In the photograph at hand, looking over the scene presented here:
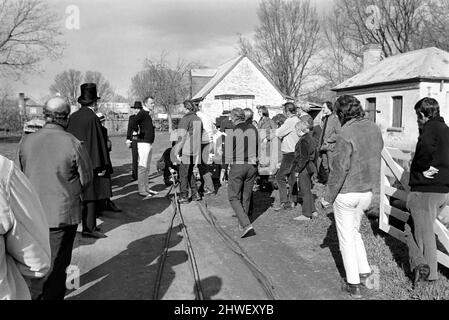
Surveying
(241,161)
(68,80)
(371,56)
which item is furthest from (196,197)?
(68,80)

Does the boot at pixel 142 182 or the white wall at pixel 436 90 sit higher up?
the white wall at pixel 436 90

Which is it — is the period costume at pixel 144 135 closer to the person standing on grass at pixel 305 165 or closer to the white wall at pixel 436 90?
the person standing on grass at pixel 305 165

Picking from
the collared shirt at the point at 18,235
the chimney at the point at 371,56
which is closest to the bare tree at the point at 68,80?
the chimney at the point at 371,56

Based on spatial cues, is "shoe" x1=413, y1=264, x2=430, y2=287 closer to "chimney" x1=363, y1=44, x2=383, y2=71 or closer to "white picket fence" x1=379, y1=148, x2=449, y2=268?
"white picket fence" x1=379, y1=148, x2=449, y2=268

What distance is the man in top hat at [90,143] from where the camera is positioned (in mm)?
6336

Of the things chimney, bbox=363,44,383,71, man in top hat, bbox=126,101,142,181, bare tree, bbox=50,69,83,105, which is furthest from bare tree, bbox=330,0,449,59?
bare tree, bbox=50,69,83,105

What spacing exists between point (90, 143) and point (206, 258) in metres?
2.49

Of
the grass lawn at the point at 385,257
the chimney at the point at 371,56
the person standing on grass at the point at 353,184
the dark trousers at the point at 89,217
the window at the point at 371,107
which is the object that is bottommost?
the grass lawn at the point at 385,257

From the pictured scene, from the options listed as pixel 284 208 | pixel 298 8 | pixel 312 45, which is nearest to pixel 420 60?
pixel 284 208

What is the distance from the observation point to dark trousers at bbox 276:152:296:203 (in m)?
8.45

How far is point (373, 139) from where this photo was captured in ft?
15.3

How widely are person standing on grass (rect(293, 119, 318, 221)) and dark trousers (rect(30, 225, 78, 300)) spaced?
4.88 metres

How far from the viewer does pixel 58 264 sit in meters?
3.76

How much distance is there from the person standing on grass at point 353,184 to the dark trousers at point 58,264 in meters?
2.82
